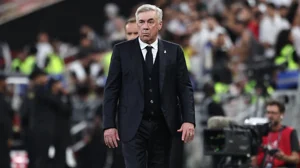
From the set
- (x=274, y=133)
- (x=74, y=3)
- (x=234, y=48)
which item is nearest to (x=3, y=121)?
(x=234, y=48)

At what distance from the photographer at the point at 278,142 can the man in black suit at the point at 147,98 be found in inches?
115

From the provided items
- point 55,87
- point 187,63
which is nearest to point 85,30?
point 187,63

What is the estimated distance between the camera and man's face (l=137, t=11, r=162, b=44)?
9.00 meters

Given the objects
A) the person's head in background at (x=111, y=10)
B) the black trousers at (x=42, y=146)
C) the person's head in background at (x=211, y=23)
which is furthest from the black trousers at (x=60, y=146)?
the person's head in background at (x=111, y=10)

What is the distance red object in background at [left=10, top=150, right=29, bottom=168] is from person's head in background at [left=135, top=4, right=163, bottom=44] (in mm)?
11083

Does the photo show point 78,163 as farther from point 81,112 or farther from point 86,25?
point 86,25

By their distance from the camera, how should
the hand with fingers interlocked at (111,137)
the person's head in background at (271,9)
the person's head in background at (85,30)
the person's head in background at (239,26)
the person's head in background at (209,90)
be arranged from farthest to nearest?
the person's head in background at (85,30) → the person's head in background at (239,26) → the person's head in background at (271,9) → the person's head in background at (209,90) → the hand with fingers interlocked at (111,137)

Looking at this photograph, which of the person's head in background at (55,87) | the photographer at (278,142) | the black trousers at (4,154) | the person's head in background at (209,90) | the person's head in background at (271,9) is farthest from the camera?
the person's head in background at (271,9)

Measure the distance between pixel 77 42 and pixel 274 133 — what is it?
16.7 metres

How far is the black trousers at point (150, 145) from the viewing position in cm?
903

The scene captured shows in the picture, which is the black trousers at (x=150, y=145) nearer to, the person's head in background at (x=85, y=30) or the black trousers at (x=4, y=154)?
the black trousers at (x=4, y=154)

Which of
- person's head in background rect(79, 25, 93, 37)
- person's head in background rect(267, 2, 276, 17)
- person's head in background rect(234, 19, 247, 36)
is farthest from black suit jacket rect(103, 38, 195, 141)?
person's head in background rect(79, 25, 93, 37)

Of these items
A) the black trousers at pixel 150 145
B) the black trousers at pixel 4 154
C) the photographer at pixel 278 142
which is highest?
the black trousers at pixel 150 145

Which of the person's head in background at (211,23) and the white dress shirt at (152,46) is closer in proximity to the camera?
the white dress shirt at (152,46)
